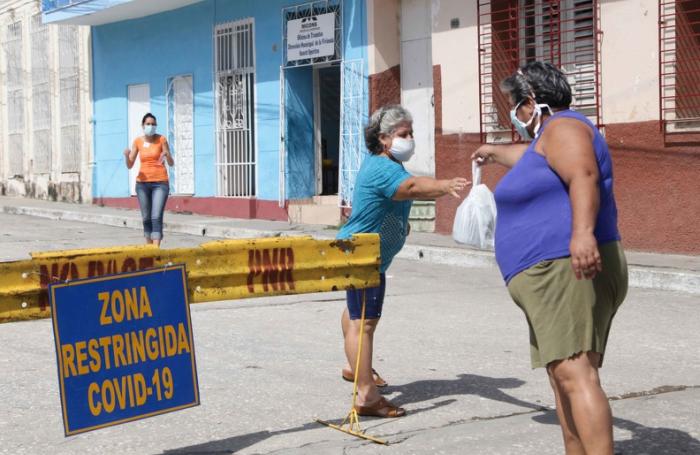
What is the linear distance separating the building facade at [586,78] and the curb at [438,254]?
161 cm

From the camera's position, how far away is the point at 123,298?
4906 mm

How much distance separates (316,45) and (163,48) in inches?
201

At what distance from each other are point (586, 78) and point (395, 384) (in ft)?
28.7

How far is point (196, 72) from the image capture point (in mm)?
21969

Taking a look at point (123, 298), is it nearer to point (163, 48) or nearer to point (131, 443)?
point (131, 443)

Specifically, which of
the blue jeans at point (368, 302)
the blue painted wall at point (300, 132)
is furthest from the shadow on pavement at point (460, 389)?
the blue painted wall at point (300, 132)

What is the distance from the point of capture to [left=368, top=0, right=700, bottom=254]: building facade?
13.2 m

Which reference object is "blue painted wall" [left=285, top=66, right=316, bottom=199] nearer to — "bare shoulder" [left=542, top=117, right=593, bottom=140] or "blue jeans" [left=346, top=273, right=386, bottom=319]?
"blue jeans" [left=346, top=273, right=386, bottom=319]

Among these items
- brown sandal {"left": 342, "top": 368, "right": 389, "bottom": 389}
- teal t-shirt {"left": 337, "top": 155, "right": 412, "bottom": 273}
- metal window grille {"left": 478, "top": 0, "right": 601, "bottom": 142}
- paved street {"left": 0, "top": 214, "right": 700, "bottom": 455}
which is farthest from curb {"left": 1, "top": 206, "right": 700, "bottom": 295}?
teal t-shirt {"left": 337, "top": 155, "right": 412, "bottom": 273}

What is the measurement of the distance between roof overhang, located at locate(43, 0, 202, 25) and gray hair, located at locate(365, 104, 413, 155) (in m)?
16.4

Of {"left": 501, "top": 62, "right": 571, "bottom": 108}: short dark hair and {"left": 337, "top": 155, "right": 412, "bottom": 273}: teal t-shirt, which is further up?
{"left": 501, "top": 62, "right": 571, "bottom": 108}: short dark hair

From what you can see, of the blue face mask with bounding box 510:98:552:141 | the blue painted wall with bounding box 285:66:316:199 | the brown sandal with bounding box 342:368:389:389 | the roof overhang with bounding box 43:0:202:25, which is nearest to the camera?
the blue face mask with bounding box 510:98:552:141

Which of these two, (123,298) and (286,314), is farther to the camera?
(286,314)

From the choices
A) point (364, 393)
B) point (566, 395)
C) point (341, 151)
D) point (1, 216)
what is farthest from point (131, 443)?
point (1, 216)
